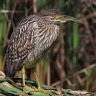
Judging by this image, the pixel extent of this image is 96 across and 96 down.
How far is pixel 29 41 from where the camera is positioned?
471cm

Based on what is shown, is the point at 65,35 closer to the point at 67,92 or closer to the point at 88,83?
the point at 88,83

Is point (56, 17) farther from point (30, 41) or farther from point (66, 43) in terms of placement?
point (66, 43)

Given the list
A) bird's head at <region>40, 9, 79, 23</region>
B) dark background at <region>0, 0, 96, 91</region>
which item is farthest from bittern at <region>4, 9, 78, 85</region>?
dark background at <region>0, 0, 96, 91</region>

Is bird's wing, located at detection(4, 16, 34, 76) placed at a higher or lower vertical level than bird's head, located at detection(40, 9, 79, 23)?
lower

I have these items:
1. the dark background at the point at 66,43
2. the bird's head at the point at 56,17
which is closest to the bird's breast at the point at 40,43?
the bird's head at the point at 56,17

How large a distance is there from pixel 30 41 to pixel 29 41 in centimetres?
1

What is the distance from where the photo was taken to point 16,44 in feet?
15.4

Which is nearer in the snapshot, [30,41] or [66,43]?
[30,41]

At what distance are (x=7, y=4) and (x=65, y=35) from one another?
99 cm

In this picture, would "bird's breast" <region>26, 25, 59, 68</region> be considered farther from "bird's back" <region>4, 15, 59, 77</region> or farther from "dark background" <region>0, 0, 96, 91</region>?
"dark background" <region>0, 0, 96, 91</region>

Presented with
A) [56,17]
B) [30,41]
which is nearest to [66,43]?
[56,17]

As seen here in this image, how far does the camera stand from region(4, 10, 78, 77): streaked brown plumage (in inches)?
184

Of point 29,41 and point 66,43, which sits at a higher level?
point 29,41

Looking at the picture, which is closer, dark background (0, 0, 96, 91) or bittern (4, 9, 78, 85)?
bittern (4, 9, 78, 85)
